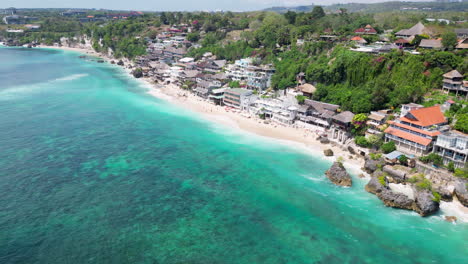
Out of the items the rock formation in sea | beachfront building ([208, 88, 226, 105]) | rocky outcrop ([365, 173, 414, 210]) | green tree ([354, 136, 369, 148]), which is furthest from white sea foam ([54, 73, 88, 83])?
the rock formation in sea

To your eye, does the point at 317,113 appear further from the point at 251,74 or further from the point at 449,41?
the point at 449,41

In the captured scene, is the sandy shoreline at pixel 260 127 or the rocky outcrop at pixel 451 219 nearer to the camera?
the rocky outcrop at pixel 451 219

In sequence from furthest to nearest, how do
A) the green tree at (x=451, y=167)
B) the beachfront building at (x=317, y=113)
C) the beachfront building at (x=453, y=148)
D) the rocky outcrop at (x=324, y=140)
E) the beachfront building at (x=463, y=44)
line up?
the beachfront building at (x=463, y=44), the beachfront building at (x=317, y=113), the rocky outcrop at (x=324, y=140), the green tree at (x=451, y=167), the beachfront building at (x=453, y=148)

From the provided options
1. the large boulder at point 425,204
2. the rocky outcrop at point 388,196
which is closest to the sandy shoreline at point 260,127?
the rocky outcrop at point 388,196

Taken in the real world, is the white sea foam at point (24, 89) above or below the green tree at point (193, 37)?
below

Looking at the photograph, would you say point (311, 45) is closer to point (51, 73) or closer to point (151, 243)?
point (151, 243)

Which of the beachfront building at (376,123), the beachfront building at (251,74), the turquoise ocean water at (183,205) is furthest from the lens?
the beachfront building at (251,74)

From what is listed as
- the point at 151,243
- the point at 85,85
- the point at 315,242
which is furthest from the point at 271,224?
the point at 85,85

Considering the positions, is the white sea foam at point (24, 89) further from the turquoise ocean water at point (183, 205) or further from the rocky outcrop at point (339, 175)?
the rocky outcrop at point (339, 175)

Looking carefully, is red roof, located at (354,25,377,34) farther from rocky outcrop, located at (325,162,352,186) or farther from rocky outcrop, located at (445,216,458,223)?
rocky outcrop, located at (445,216,458,223)
